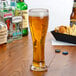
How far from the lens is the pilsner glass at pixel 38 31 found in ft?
2.73

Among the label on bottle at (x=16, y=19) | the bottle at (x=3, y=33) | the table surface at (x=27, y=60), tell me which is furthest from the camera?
the label on bottle at (x=16, y=19)

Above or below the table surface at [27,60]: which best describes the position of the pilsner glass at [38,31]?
above

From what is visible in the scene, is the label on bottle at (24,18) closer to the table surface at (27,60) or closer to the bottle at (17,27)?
the bottle at (17,27)

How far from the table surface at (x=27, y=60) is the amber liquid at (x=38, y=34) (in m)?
0.05

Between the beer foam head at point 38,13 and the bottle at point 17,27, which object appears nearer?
the beer foam head at point 38,13

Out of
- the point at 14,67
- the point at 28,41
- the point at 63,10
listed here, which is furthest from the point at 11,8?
the point at 63,10

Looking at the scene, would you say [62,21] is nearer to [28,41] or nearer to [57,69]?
[28,41]

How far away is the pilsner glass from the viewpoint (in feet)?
2.73

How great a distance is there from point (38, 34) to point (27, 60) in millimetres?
160

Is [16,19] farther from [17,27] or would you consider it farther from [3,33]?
[3,33]

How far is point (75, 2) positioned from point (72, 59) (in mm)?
552

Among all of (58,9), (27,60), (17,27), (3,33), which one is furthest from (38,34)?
(58,9)

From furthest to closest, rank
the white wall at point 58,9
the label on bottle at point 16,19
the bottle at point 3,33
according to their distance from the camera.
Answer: the white wall at point 58,9
the label on bottle at point 16,19
the bottle at point 3,33

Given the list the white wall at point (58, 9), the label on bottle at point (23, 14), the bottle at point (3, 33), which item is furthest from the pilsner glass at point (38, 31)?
the white wall at point (58, 9)
